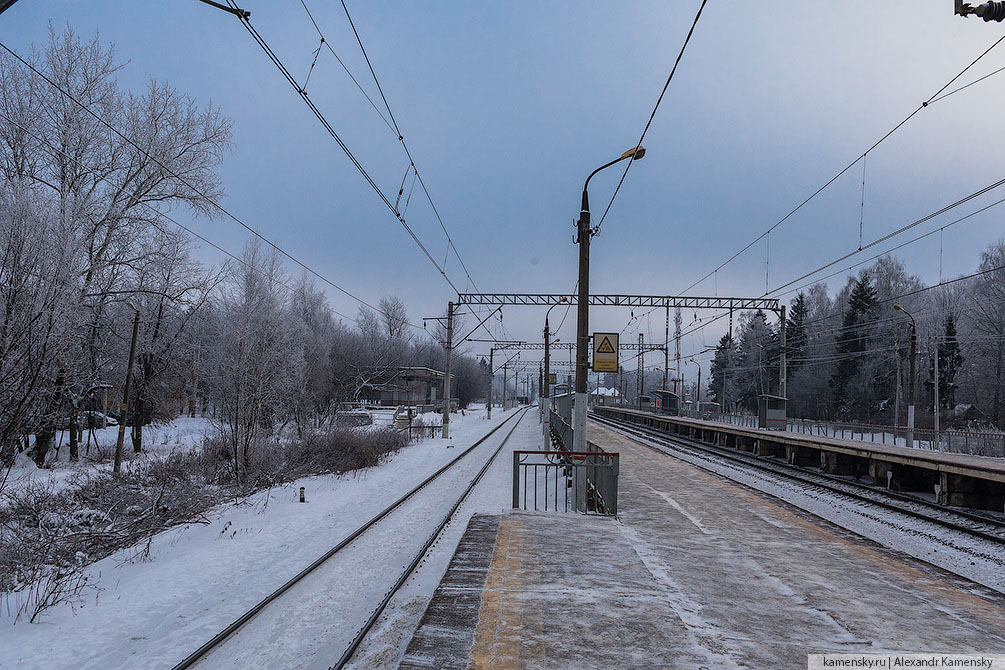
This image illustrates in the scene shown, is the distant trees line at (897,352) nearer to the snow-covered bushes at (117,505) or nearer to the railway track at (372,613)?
the snow-covered bushes at (117,505)

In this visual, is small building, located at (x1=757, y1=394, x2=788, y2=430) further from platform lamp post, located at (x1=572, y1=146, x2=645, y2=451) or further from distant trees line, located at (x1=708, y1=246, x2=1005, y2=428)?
platform lamp post, located at (x1=572, y1=146, x2=645, y2=451)

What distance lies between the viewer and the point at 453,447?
29.9 meters

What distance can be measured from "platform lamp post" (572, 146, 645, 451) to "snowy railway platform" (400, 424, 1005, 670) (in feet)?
9.62

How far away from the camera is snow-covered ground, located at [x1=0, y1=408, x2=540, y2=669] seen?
221 inches

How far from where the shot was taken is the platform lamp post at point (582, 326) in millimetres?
13453

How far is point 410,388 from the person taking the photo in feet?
226

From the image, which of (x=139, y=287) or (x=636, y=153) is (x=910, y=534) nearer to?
(x=636, y=153)

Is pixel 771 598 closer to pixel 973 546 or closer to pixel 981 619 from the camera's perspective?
pixel 981 619

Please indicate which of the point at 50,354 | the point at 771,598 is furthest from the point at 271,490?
the point at 771,598

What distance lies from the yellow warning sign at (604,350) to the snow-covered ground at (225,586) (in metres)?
3.91

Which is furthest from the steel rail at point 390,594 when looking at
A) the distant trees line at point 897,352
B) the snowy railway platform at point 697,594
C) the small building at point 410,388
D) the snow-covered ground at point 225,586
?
the small building at point 410,388

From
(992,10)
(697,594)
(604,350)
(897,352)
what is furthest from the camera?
(897,352)

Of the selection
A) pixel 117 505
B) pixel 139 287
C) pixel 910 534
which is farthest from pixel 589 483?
pixel 139 287

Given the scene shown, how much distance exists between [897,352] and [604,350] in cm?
4190
